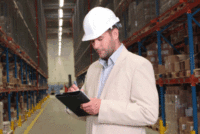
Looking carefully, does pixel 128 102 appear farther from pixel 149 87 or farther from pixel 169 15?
pixel 169 15

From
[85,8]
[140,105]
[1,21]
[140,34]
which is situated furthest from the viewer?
[85,8]

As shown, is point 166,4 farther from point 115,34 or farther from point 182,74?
point 115,34

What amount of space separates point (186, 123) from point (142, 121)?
14.4 ft

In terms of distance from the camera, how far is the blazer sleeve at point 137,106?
1442 mm

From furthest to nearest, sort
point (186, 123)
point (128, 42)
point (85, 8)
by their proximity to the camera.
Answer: point (85, 8), point (128, 42), point (186, 123)

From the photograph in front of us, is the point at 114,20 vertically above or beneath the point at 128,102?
above

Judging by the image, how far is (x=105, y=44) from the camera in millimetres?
1630

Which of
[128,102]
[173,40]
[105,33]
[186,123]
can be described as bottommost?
[186,123]

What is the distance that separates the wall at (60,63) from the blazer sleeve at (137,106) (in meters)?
37.2

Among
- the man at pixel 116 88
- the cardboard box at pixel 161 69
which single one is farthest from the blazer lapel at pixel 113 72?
the cardboard box at pixel 161 69

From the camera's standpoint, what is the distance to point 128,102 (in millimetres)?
1514

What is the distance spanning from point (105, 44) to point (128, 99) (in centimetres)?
37

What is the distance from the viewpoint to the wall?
128 ft

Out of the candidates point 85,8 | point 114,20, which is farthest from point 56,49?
point 114,20
